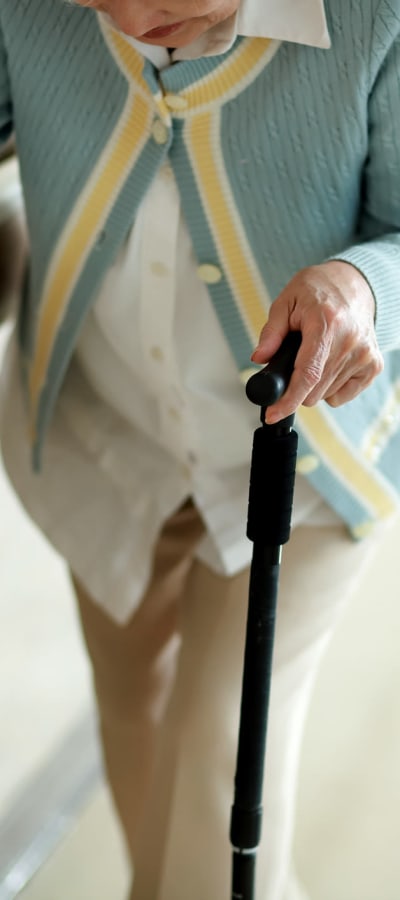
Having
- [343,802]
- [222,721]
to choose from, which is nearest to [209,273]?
[222,721]

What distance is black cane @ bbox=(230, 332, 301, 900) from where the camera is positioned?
80 centimetres

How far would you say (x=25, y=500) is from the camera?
135cm

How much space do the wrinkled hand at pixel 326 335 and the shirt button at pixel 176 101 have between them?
21 cm

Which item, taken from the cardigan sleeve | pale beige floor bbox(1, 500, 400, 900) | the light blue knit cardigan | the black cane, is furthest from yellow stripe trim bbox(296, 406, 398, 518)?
pale beige floor bbox(1, 500, 400, 900)

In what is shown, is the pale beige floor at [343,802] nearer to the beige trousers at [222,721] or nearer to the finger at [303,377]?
the beige trousers at [222,721]

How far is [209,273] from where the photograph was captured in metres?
1.04

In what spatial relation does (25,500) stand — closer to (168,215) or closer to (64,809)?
(168,215)

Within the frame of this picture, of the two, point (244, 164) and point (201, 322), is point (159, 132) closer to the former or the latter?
point (244, 164)

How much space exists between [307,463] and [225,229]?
0.75 ft

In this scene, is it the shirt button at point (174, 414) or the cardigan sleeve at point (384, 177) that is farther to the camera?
the shirt button at point (174, 414)

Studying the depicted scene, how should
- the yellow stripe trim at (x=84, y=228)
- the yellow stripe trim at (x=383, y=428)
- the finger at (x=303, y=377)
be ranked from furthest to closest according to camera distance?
the yellow stripe trim at (x=383, y=428) → the yellow stripe trim at (x=84, y=228) → the finger at (x=303, y=377)

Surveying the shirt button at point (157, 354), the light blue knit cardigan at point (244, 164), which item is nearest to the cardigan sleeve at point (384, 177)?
the light blue knit cardigan at point (244, 164)

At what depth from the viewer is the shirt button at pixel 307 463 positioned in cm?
108

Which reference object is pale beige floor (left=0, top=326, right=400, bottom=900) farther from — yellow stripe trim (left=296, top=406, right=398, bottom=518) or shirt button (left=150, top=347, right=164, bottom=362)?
shirt button (left=150, top=347, right=164, bottom=362)
